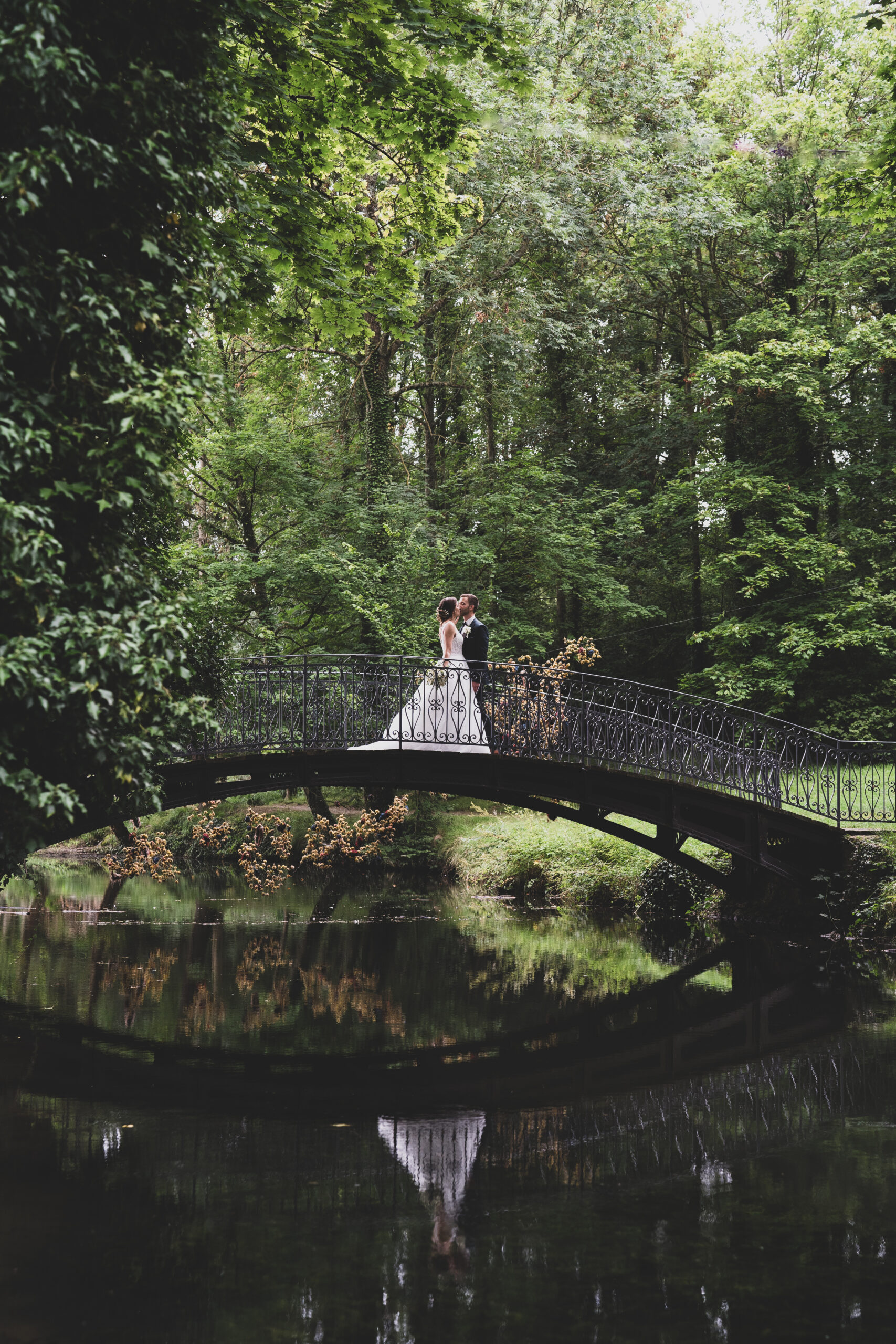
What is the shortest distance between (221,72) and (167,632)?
12.1ft

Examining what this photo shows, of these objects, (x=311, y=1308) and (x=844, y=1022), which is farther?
(x=844, y=1022)

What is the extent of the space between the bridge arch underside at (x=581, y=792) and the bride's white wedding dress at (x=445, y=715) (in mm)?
189

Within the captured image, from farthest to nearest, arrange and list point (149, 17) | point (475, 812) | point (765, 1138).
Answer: point (475, 812) < point (765, 1138) < point (149, 17)

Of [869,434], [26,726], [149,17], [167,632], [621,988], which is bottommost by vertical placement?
[621,988]

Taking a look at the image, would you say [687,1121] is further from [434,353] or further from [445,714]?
[434,353]

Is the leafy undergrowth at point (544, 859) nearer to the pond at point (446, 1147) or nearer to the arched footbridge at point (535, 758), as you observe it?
the arched footbridge at point (535, 758)

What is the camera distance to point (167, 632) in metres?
5.64

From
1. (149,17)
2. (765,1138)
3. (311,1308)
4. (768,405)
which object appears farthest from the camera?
(768,405)

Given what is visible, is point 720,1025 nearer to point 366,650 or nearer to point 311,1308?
point 311,1308

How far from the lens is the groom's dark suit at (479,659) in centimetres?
1402

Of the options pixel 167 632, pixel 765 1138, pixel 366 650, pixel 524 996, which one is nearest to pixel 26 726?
pixel 167 632

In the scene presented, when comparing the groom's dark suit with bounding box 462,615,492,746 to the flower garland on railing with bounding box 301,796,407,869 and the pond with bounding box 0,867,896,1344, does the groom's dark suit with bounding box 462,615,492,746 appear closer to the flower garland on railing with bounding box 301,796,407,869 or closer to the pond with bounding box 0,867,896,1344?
the pond with bounding box 0,867,896,1344

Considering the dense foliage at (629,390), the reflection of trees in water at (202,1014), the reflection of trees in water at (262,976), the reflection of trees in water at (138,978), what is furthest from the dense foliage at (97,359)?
the dense foliage at (629,390)

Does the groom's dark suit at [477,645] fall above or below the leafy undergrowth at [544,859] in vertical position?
above
